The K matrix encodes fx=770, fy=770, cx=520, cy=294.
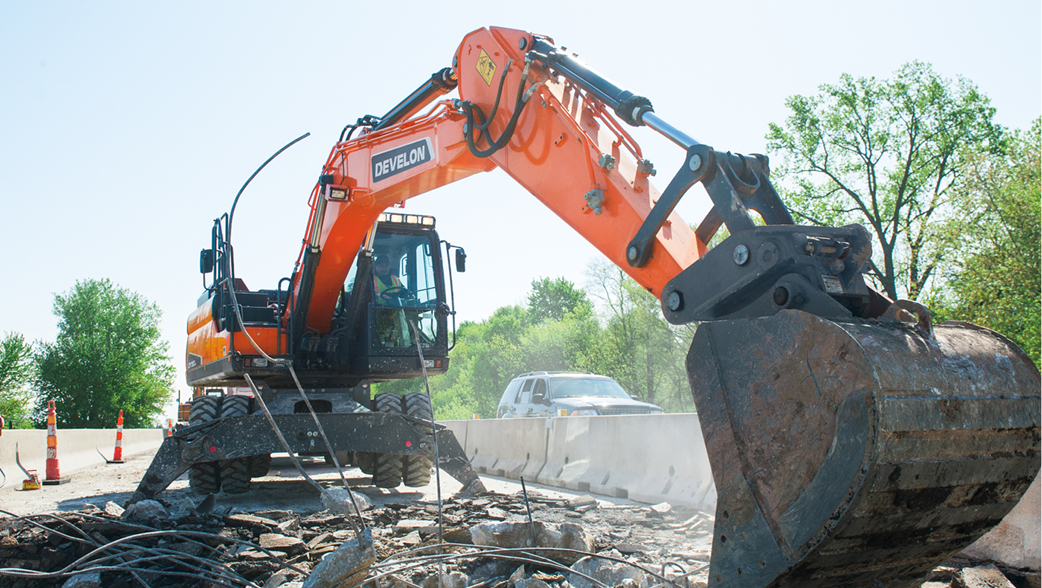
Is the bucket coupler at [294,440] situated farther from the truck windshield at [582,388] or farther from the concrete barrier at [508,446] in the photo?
the truck windshield at [582,388]

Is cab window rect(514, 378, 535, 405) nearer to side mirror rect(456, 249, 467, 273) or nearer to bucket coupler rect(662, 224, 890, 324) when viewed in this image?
side mirror rect(456, 249, 467, 273)

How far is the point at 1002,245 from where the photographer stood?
83.5 ft

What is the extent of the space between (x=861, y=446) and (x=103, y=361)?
68.2 metres

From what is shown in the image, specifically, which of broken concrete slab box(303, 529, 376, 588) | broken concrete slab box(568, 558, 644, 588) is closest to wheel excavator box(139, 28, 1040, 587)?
broken concrete slab box(303, 529, 376, 588)

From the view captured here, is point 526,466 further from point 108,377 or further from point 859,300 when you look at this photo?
point 108,377

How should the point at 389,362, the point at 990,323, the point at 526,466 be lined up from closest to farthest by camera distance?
the point at 389,362
the point at 526,466
the point at 990,323

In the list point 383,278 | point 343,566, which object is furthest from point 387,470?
point 343,566

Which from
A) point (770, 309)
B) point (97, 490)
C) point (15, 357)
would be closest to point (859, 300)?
point (770, 309)

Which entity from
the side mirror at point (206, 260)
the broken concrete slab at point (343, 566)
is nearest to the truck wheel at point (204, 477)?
the side mirror at point (206, 260)

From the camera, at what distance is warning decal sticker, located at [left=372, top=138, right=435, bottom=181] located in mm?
7191

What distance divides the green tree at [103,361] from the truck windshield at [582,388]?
Answer: 55.0 m

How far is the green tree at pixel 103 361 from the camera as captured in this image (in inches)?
2352

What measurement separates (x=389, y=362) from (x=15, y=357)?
184ft

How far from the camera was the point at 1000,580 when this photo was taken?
432 centimetres
